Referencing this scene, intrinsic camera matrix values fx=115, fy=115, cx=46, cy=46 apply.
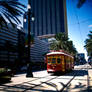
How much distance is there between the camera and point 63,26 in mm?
137125

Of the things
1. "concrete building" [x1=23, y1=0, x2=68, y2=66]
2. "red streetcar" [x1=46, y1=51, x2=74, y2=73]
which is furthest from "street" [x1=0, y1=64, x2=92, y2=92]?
"concrete building" [x1=23, y1=0, x2=68, y2=66]

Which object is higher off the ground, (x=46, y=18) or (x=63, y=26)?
(x=46, y=18)

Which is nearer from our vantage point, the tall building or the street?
the street

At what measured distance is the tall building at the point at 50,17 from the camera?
140 meters

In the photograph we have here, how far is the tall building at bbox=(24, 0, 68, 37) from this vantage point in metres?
140

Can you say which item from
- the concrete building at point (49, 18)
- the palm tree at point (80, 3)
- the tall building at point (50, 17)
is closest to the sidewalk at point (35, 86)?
the palm tree at point (80, 3)

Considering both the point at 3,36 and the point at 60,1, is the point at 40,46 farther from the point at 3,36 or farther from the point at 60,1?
the point at 60,1

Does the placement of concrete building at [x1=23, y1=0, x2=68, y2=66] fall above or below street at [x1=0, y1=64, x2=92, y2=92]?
above

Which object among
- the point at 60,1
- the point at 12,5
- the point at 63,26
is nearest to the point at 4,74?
the point at 12,5

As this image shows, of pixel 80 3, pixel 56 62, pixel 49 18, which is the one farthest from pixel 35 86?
pixel 49 18

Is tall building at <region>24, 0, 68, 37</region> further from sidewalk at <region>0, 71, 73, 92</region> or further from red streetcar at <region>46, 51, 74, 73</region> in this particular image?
sidewalk at <region>0, 71, 73, 92</region>

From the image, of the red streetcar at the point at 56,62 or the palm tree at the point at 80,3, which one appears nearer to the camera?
the palm tree at the point at 80,3

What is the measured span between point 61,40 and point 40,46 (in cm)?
7177

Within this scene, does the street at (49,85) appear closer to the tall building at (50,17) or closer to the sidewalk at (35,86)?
the sidewalk at (35,86)
